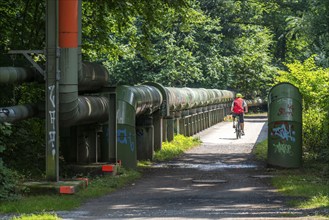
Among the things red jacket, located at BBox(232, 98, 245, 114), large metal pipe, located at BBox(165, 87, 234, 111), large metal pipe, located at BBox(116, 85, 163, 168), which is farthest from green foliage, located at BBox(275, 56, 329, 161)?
red jacket, located at BBox(232, 98, 245, 114)

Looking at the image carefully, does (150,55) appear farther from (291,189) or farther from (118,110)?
(291,189)

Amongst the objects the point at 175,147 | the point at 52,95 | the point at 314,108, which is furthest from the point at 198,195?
the point at 175,147

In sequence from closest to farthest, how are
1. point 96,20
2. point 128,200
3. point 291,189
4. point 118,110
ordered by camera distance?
point 128,200 < point 291,189 < point 118,110 < point 96,20

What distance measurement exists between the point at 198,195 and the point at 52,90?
126 inches

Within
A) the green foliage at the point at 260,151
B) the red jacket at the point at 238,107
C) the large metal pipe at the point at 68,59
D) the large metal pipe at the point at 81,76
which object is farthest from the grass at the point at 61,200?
the red jacket at the point at 238,107

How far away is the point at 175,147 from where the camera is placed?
86.3ft

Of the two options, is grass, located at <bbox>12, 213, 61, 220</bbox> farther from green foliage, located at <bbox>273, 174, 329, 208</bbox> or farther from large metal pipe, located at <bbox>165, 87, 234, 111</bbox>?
large metal pipe, located at <bbox>165, 87, 234, 111</bbox>

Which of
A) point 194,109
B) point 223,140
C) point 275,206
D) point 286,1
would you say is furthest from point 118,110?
point 286,1

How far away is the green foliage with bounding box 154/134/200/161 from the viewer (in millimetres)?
23750

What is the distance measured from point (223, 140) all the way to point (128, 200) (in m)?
18.3

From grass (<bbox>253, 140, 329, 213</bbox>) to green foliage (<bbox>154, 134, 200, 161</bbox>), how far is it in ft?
16.0


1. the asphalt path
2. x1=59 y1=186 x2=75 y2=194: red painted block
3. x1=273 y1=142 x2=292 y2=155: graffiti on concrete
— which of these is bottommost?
the asphalt path

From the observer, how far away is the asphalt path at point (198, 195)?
11156mm

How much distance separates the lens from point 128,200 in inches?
521
